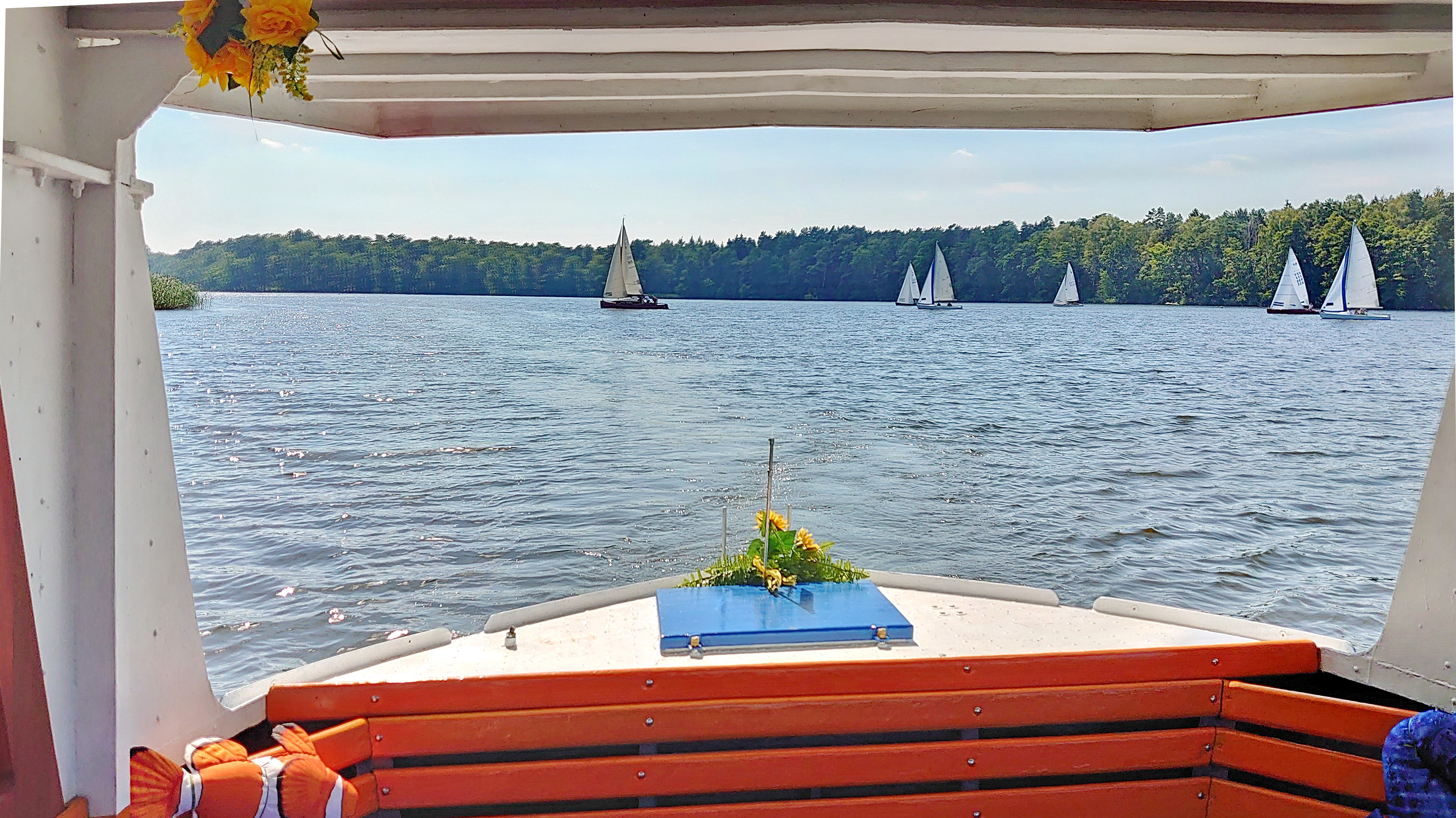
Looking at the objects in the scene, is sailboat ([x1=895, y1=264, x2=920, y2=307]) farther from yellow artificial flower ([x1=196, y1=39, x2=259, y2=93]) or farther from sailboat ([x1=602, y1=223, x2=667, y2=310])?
yellow artificial flower ([x1=196, y1=39, x2=259, y2=93])

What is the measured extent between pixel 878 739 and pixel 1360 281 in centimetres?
4170

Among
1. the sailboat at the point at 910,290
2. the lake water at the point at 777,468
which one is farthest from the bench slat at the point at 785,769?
the sailboat at the point at 910,290

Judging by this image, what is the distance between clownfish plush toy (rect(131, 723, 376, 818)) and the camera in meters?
1.78

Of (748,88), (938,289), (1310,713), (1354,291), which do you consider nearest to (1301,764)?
(1310,713)

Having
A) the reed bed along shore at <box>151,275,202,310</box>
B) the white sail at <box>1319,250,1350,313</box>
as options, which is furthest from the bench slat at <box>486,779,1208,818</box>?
the reed bed along shore at <box>151,275,202,310</box>

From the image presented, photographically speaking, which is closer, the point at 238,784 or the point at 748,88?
the point at 238,784

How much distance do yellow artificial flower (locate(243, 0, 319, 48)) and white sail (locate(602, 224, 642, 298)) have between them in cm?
4090

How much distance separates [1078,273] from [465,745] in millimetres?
51091

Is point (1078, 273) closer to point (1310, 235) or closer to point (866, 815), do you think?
point (1310, 235)

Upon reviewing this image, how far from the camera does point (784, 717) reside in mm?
2252

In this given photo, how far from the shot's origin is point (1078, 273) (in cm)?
4953

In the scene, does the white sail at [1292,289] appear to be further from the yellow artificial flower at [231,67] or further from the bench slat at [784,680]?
the yellow artificial flower at [231,67]

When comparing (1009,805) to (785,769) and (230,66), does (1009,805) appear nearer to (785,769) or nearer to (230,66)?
(785,769)

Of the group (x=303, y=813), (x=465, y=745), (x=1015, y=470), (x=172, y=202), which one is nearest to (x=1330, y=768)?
(x=465, y=745)
